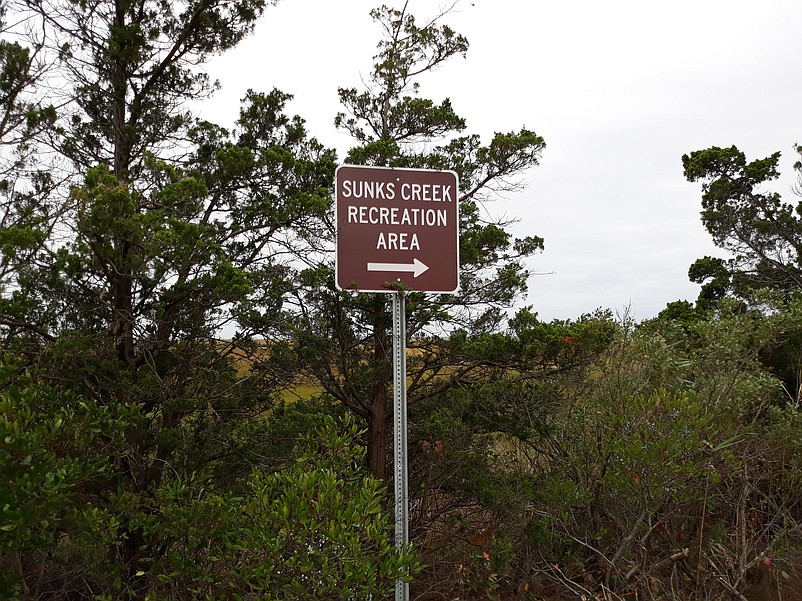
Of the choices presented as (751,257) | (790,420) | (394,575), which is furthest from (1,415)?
(751,257)

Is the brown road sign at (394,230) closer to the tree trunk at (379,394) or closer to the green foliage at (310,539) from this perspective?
the green foliage at (310,539)

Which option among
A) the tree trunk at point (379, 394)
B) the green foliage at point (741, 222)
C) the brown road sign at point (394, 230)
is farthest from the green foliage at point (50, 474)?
the green foliage at point (741, 222)

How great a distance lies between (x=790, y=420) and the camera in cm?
595

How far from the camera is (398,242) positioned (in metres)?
3.53

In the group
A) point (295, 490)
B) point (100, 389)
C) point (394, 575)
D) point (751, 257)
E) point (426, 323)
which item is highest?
point (751, 257)

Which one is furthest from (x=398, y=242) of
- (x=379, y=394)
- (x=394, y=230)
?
(x=379, y=394)

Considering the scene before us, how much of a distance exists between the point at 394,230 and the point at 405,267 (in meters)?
0.21

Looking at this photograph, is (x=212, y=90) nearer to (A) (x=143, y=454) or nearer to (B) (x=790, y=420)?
(A) (x=143, y=454)

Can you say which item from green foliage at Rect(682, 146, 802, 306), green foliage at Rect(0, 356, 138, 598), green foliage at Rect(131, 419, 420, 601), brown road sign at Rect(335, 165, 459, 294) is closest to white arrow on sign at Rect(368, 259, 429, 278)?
brown road sign at Rect(335, 165, 459, 294)

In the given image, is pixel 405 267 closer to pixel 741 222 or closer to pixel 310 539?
pixel 310 539

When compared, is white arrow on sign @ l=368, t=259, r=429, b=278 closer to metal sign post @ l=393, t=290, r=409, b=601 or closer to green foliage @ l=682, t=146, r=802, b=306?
metal sign post @ l=393, t=290, r=409, b=601

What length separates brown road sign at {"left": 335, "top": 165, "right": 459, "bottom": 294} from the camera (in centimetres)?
347

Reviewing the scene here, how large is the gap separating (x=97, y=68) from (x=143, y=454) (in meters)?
3.28

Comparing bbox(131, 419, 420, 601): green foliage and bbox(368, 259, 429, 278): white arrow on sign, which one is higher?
bbox(368, 259, 429, 278): white arrow on sign
